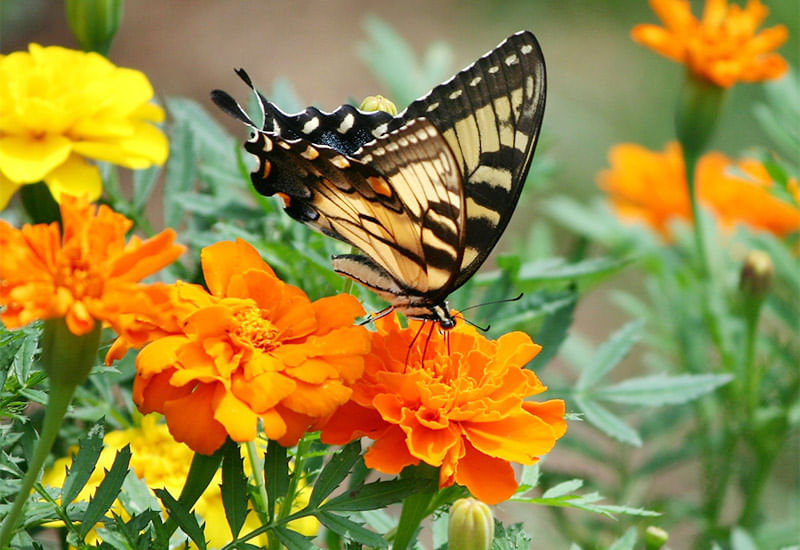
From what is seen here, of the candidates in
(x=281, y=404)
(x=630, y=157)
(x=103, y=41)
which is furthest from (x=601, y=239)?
(x=281, y=404)

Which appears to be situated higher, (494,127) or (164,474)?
(494,127)

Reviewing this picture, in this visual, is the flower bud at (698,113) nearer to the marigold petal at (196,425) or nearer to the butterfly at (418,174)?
the butterfly at (418,174)

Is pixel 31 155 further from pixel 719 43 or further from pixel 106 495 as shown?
pixel 719 43

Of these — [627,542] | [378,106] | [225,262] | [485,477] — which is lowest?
[627,542]

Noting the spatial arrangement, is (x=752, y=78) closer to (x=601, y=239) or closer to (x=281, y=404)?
(x=601, y=239)

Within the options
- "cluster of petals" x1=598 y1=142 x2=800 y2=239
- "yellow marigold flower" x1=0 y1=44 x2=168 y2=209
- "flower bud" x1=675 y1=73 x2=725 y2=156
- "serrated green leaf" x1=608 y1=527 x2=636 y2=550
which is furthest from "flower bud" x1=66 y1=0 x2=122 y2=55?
"cluster of petals" x1=598 y1=142 x2=800 y2=239

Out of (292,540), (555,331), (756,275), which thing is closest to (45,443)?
(292,540)

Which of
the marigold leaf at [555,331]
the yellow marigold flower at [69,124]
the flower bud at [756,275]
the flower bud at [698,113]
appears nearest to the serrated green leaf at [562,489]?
the marigold leaf at [555,331]
